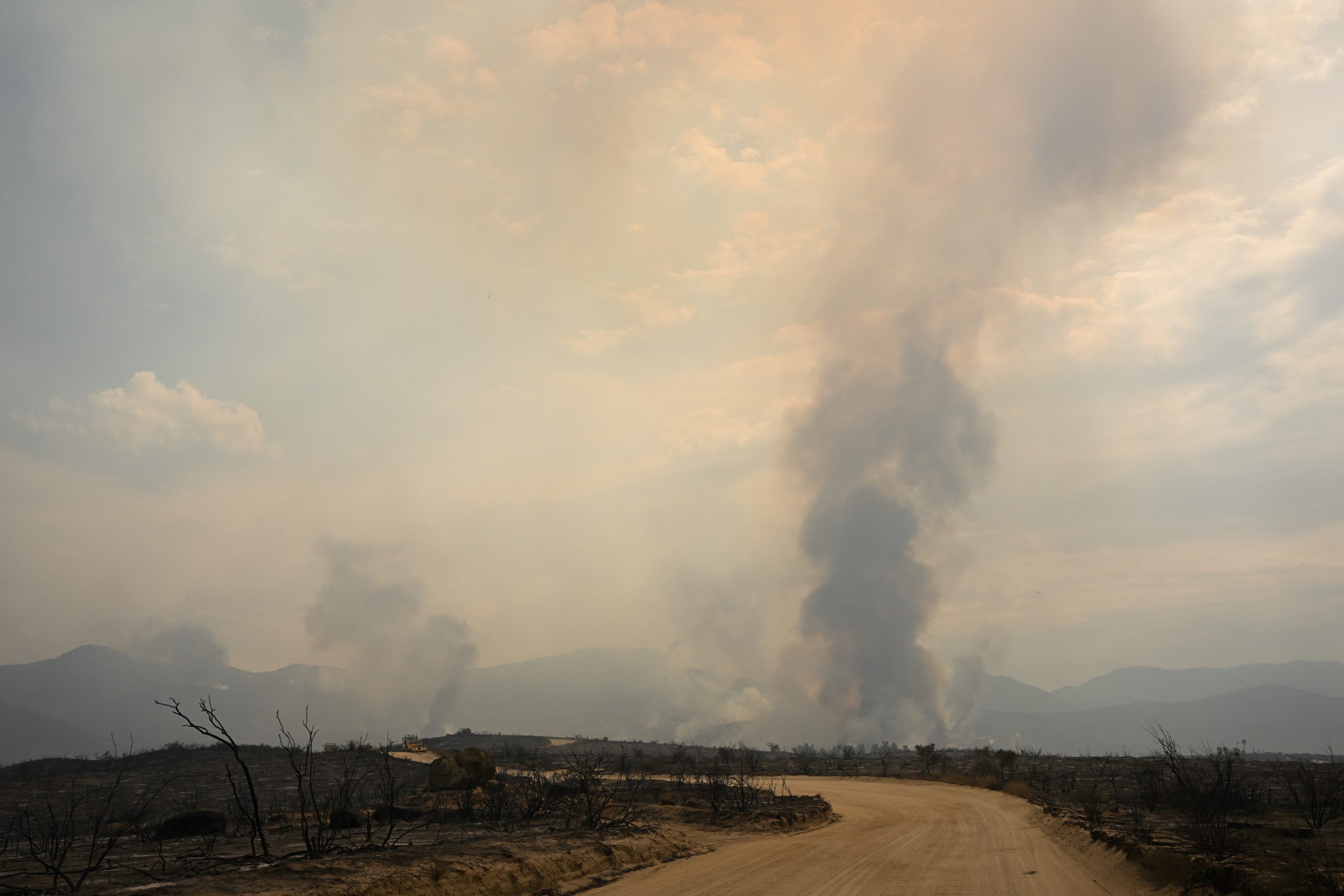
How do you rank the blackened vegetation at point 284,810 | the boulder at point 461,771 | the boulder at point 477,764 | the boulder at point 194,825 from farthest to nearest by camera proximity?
1. the boulder at point 477,764
2. the boulder at point 461,771
3. the boulder at point 194,825
4. the blackened vegetation at point 284,810

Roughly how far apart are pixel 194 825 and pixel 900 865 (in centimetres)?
2185

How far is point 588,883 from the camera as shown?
1720 cm

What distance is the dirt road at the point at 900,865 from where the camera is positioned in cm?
1566

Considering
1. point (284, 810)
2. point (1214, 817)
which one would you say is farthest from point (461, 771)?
point (1214, 817)

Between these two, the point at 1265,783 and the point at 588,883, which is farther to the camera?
the point at 1265,783

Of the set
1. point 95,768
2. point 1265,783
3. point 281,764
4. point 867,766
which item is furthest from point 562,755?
point 1265,783

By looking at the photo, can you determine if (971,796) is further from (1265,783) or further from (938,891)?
(938,891)

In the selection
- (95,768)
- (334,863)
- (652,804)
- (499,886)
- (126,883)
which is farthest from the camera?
(95,768)

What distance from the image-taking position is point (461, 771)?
33812mm

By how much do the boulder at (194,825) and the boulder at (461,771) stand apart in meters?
10.4

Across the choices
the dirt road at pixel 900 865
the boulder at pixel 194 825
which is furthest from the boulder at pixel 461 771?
the dirt road at pixel 900 865

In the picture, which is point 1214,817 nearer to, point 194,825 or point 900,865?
point 900,865

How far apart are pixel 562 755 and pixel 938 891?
6319 centimetres

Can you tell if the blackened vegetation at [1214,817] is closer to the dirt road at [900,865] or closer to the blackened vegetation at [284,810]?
the dirt road at [900,865]
